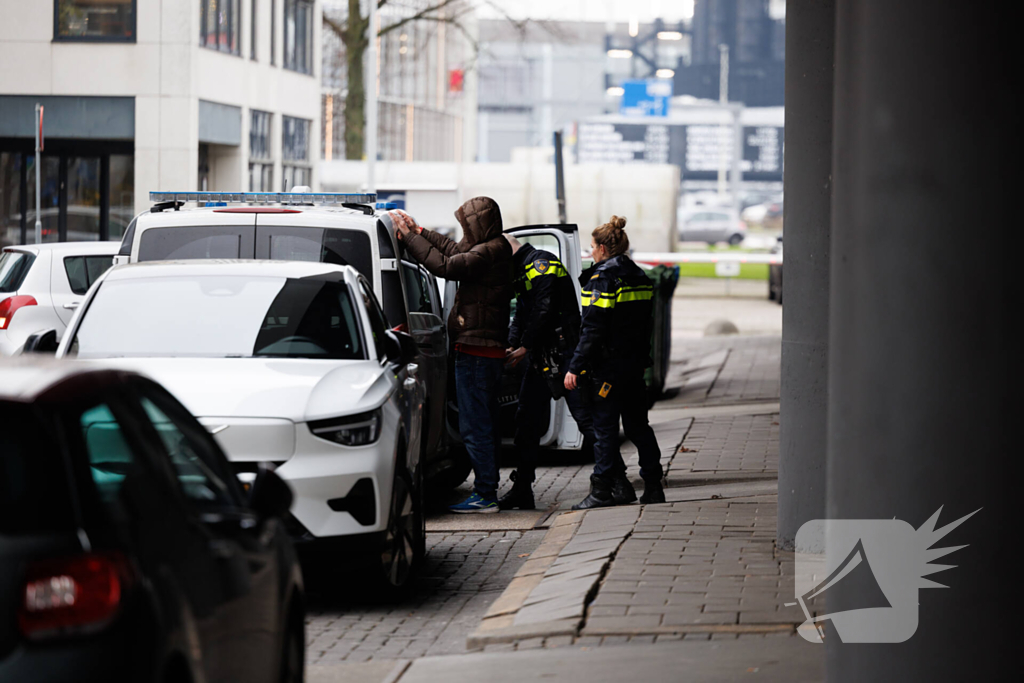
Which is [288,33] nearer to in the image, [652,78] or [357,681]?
[357,681]

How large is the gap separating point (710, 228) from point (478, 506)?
68679mm

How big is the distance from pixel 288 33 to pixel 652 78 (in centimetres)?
8822

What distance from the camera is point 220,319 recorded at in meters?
7.48

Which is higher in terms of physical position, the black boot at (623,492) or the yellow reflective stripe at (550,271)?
the yellow reflective stripe at (550,271)

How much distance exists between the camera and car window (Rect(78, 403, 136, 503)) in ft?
10.8

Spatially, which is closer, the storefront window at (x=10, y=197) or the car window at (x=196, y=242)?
the car window at (x=196, y=242)

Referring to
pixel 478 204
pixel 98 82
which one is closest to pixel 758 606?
pixel 478 204

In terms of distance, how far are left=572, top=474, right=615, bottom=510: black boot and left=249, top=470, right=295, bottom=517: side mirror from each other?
5.07 m

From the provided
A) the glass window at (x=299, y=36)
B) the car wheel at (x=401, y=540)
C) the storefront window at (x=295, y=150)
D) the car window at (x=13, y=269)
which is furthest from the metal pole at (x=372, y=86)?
the car wheel at (x=401, y=540)

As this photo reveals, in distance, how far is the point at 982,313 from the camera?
13.1ft

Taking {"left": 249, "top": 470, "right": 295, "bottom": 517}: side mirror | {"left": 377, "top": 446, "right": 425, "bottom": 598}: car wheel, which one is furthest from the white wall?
{"left": 249, "top": 470, "right": 295, "bottom": 517}: side mirror

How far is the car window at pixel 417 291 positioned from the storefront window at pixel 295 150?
24.5m

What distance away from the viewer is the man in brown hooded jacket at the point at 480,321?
946cm

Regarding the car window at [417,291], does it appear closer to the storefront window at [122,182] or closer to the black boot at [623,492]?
the black boot at [623,492]
